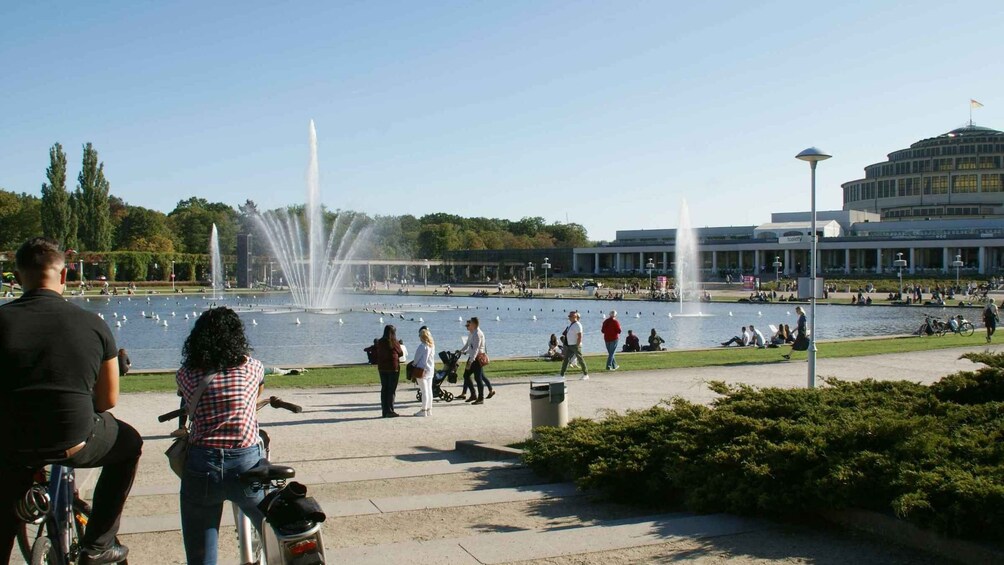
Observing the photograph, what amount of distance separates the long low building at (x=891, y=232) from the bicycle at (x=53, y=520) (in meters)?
129

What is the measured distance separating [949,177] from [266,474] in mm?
171817

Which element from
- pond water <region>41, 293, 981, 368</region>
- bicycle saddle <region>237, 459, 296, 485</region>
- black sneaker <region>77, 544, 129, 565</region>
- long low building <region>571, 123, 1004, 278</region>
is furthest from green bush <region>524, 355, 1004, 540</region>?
long low building <region>571, 123, 1004, 278</region>

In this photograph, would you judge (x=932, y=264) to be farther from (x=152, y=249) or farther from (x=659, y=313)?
(x=152, y=249)

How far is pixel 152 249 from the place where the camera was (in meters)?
146

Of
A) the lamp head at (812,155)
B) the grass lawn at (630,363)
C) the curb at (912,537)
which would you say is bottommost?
the grass lawn at (630,363)

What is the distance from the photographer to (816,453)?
834cm

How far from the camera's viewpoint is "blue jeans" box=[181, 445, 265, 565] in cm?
569

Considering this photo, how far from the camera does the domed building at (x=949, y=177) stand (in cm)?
15450

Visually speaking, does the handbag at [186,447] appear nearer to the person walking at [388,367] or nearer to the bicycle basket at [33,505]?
the bicycle basket at [33,505]

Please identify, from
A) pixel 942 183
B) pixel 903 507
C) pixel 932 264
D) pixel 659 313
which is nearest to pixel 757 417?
pixel 903 507

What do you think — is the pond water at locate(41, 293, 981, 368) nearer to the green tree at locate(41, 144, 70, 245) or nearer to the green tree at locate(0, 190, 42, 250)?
the green tree at locate(41, 144, 70, 245)

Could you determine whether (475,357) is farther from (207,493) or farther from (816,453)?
(207,493)

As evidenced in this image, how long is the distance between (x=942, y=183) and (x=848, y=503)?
16805cm

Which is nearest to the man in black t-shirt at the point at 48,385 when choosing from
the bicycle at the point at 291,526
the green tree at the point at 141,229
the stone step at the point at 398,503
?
the bicycle at the point at 291,526
